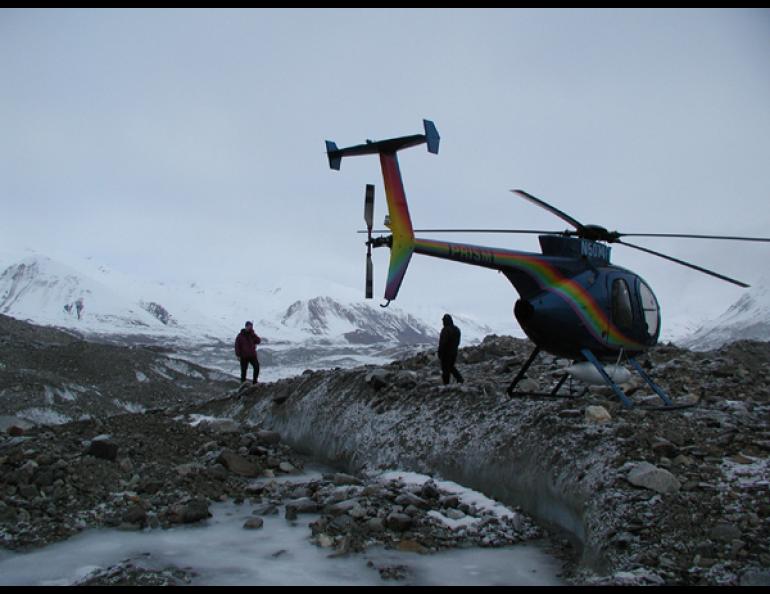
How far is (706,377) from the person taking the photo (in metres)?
13.1

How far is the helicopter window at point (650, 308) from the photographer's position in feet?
35.4

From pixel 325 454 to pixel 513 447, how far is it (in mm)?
4626

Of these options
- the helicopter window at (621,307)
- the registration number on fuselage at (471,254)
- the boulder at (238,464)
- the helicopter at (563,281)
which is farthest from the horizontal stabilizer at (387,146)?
the boulder at (238,464)

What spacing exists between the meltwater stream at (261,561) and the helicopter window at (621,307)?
187 inches

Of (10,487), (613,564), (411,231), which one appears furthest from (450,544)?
(10,487)

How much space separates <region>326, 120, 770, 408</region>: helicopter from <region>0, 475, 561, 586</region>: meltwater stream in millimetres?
4043

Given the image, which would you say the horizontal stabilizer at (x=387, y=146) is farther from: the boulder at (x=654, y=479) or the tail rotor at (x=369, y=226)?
the boulder at (x=654, y=479)

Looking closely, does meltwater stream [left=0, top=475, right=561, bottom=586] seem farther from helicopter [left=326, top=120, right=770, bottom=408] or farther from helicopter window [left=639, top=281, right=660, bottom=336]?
helicopter window [left=639, top=281, right=660, bottom=336]

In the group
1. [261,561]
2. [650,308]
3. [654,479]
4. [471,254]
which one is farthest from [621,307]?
[261,561]

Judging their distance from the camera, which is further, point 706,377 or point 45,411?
point 45,411

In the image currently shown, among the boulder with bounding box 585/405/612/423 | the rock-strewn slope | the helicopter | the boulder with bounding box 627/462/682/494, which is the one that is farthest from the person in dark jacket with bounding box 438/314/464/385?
the boulder with bounding box 627/462/682/494

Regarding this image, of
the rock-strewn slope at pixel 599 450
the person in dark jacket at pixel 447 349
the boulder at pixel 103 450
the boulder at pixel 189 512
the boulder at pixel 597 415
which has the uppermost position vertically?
the person in dark jacket at pixel 447 349

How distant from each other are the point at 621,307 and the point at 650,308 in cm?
73
